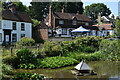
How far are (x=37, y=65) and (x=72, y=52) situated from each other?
6.09 metres

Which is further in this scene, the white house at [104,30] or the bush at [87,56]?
the white house at [104,30]

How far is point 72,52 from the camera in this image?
1947 cm

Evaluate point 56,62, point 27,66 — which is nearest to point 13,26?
point 56,62

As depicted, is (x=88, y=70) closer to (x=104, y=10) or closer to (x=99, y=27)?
(x=99, y=27)

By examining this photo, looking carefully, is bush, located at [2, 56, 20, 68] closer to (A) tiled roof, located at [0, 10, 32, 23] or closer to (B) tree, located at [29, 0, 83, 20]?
Result: (A) tiled roof, located at [0, 10, 32, 23]

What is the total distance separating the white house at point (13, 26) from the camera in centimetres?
2525

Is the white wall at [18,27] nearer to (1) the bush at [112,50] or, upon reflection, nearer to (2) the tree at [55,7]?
(1) the bush at [112,50]

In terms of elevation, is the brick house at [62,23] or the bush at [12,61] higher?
the brick house at [62,23]

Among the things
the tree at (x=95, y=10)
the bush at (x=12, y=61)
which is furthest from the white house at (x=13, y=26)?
the tree at (x=95, y=10)

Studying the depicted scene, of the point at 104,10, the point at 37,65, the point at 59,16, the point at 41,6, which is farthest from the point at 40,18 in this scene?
the point at 37,65

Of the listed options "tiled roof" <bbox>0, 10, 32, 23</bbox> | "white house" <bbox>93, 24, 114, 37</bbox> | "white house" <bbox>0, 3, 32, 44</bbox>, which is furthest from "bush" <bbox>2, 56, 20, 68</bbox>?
"white house" <bbox>93, 24, 114, 37</bbox>

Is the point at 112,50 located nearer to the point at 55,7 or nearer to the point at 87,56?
the point at 87,56

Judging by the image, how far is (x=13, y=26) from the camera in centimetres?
2695

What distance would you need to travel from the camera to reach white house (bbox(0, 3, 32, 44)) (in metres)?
25.2
